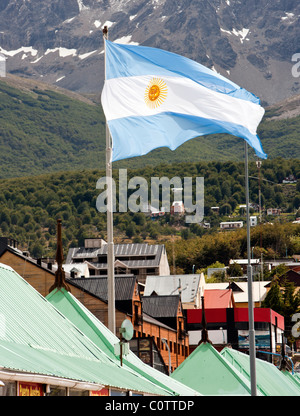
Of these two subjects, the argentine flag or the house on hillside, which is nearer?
the argentine flag

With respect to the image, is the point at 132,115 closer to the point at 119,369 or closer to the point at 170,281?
the point at 119,369

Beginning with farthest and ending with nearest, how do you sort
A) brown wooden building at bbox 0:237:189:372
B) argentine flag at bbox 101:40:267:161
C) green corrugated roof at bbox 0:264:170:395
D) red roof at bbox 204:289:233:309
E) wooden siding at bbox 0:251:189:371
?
red roof at bbox 204:289:233:309
wooden siding at bbox 0:251:189:371
brown wooden building at bbox 0:237:189:372
argentine flag at bbox 101:40:267:161
green corrugated roof at bbox 0:264:170:395

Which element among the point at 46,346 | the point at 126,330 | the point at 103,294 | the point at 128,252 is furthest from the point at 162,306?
the point at 128,252

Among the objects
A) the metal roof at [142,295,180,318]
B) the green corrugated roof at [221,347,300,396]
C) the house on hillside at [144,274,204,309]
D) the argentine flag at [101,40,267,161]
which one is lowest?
the green corrugated roof at [221,347,300,396]

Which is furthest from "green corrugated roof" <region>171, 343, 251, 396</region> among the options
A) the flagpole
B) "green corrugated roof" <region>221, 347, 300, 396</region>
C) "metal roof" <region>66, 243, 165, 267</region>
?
"metal roof" <region>66, 243, 165, 267</region>

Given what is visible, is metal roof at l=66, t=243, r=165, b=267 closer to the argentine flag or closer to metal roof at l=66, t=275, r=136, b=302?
metal roof at l=66, t=275, r=136, b=302

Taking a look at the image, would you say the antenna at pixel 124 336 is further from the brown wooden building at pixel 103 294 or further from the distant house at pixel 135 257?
the distant house at pixel 135 257

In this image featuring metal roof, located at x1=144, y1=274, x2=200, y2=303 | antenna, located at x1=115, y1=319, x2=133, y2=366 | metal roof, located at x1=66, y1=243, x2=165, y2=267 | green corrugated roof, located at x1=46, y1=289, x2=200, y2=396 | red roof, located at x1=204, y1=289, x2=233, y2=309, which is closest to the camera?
antenna, located at x1=115, y1=319, x2=133, y2=366
